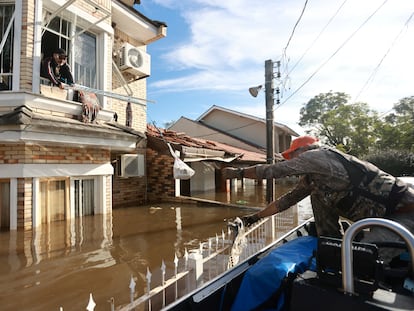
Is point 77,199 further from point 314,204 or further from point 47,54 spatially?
point 314,204

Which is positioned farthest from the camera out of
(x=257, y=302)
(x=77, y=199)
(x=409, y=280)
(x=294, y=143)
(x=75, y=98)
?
(x=77, y=199)

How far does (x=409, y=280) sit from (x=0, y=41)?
8170 millimetres

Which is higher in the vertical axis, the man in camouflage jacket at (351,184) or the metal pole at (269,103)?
the metal pole at (269,103)

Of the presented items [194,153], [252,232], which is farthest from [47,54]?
[252,232]

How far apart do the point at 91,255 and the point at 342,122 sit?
27.8m

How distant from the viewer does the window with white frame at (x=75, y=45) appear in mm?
6961

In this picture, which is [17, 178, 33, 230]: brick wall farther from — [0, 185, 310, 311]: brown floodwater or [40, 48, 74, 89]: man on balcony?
[40, 48, 74, 89]: man on balcony

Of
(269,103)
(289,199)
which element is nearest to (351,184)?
(289,199)

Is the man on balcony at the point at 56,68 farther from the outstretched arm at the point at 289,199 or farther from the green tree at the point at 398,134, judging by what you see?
the green tree at the point at 398,134

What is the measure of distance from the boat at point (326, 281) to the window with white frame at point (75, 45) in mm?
6971

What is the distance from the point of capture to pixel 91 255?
4.74 metres

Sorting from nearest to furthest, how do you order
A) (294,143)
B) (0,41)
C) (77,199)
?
(294,143)
(0,41)
(77,199)

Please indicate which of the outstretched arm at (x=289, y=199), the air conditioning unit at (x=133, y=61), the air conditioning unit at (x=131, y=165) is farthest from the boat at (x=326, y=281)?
the air conditioning unit at (x=133, y=61)

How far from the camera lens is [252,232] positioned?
4.91 meters
